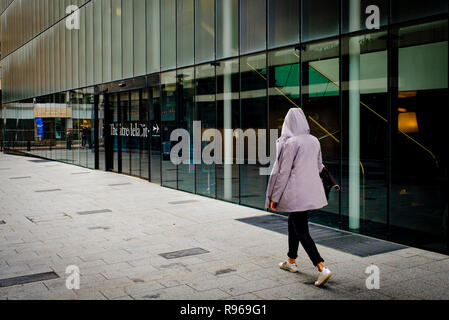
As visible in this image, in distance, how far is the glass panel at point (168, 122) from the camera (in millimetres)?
15055

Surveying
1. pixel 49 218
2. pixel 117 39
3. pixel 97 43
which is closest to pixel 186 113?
pixel 49 218

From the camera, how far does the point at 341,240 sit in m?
7.91

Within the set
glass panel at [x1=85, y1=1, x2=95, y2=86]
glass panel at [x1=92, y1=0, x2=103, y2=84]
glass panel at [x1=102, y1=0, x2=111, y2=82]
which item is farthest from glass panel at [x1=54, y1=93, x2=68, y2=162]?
glass panel at [x1=102, y1=0, x2=111, y2=82]

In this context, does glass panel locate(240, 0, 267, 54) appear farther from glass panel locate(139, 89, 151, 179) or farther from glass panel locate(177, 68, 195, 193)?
glass panel locate(139, 89, 151, 179)

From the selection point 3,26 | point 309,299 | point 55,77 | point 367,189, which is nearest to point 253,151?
point 367,189

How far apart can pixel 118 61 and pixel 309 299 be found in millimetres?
15899

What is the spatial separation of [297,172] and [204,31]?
8.59m

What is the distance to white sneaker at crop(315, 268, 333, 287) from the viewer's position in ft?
17.7

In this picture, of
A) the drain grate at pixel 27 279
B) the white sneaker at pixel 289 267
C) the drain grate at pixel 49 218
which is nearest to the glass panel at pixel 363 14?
the white sneaker at pixel 289 267

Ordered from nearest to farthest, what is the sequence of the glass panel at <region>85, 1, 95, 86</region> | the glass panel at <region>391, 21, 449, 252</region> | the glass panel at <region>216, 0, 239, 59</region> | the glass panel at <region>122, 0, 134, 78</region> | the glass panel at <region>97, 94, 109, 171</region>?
the glass panel at <region>391, 21, 449, 252</region> → the glass panel at <region>216, 0, 239, 59</region> → the glass panel at <region>122, 0, 134, 78</region> → the glass panel at <region>97, 94, 109, 171</region> → the glass panel at <region>85, 1, 95, 86</region>

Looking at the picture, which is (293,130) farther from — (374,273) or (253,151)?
(253,151)

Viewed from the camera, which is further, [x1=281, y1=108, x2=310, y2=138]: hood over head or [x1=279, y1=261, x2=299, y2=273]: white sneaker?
[x1=279, y1=261, x2=299, y2=273]: white sneaker

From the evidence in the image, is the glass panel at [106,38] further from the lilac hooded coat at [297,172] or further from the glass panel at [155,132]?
the lilac hooded coat at [297,172]

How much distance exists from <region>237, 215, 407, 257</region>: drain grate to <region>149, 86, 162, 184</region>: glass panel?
716 centimetres
